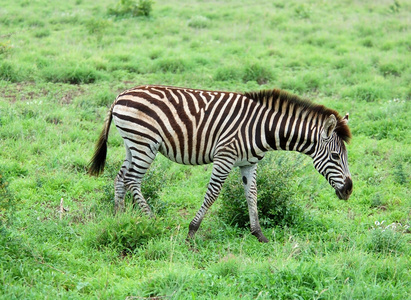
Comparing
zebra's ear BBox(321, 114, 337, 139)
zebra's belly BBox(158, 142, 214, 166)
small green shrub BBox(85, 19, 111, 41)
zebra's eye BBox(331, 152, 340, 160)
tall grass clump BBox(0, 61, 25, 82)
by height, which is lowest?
zebra's belly BBox(158, 142, 214, 166)

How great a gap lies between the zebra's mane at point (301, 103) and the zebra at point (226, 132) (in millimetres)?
13

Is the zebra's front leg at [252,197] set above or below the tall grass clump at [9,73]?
below

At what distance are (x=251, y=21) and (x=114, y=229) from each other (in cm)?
1348

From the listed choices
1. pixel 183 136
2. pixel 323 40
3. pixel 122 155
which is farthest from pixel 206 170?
pixel 323 40

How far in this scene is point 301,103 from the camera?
6512 millimetres

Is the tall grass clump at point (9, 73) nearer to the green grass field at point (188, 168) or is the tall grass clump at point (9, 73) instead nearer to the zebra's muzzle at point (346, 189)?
the green grass field at point (188, 168)

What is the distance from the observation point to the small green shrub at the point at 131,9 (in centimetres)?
1772

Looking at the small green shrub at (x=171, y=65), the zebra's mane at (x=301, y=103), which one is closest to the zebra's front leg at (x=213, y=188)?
the zebra's mane at (x=301, y=103)

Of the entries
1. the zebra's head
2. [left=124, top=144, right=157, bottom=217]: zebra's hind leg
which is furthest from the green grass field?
the zebra's head

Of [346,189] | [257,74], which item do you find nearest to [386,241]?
[346,189]

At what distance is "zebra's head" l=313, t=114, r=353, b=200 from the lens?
20.9 feet

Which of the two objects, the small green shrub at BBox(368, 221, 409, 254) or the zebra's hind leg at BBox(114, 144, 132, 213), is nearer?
the small green shrub at BBox(368, 221, 409, 254)

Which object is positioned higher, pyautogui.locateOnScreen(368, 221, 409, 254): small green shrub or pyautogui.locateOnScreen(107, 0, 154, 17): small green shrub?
pyautogui.locateOnScreen(107, 0, 154, 17): small green shrub

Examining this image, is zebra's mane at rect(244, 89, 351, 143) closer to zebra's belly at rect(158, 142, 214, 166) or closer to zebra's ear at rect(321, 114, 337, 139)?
zebra's ear at rect(321, 114, 337, 139)
